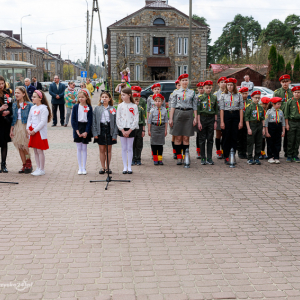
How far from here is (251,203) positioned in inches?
262

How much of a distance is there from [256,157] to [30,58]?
8257 centimetres

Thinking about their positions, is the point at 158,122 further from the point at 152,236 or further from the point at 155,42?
the point at 155,42

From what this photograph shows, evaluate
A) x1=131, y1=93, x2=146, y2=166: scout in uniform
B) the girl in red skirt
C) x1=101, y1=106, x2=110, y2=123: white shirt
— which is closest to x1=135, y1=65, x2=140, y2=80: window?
x1=131, y1=93, x2=146, y2=166: scout in uniform

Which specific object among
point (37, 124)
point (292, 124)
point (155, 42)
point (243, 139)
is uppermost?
point (155, 42)

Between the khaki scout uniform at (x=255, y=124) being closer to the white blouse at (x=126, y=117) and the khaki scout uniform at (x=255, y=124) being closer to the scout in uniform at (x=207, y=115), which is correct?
the scout in uniform at (x=207, y=115)

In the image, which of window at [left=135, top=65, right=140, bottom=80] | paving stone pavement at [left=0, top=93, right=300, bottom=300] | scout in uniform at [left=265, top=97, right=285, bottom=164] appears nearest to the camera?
paving stone pavement at [left=0, top=93, right=300, bottom=300]

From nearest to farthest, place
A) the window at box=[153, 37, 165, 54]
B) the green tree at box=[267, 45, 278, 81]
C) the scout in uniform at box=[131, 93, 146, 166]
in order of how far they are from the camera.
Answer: the scout in uniform at box=[131, 93, 146, 166] → the green tree at box=[267, 45, 278, 81] → the window at box=[153, 37, 165, 54]

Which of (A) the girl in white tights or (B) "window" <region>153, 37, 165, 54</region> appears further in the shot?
(B) "window" <region>153, 37, 165, 54</region>

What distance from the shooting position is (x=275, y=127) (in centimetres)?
1008

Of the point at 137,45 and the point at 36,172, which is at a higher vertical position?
the point at 137,45

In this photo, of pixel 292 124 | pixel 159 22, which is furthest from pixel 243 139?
pixel 159 22

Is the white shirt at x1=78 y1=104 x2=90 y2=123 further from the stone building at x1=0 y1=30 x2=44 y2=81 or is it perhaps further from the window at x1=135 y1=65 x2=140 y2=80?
the stone building at x1=0 y1=30 x2=44 y2=81

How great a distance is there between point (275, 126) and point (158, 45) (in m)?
40.6

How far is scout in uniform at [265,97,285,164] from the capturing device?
32.9 ft
